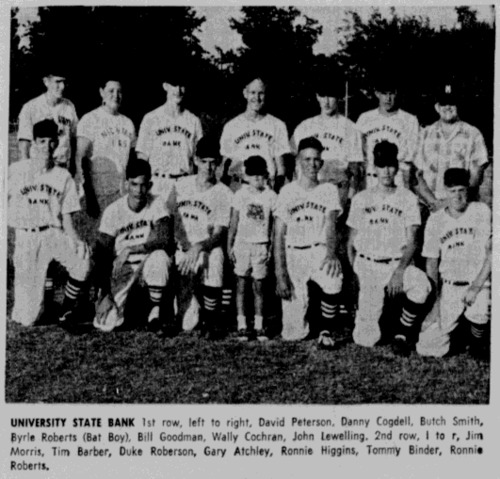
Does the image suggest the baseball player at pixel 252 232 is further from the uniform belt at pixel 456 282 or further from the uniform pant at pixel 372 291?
the uniform belt at pixel 456 282

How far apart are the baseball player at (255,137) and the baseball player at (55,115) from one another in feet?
2.41

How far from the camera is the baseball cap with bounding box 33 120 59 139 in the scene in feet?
14.3

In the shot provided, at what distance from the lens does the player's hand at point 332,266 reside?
4270 mm

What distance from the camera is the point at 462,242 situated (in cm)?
421

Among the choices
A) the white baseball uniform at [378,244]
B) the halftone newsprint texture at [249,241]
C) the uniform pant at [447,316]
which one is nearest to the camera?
the halftone newsprint texture at [249,241]

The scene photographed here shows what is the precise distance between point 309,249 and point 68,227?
3.66 feet

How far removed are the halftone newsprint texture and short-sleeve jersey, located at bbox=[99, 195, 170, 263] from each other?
0.01 metres

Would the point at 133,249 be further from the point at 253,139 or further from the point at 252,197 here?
the point at 253,139

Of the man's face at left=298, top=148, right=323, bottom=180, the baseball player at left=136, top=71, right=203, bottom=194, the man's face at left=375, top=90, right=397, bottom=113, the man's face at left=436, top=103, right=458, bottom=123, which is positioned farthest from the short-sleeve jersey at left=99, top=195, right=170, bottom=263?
the man's face at left=436, top=103, right=458, bottom=123

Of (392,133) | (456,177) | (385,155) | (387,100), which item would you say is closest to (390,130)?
(392,133)

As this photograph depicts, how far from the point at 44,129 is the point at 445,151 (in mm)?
1883

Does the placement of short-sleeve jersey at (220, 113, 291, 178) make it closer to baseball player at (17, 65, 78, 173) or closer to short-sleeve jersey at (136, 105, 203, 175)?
short-sleeve jersey at (136, 105, 203, 175)

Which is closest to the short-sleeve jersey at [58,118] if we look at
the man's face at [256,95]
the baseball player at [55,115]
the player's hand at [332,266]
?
the baseball player at [55,115]

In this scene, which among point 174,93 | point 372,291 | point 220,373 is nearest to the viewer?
point 220,373
